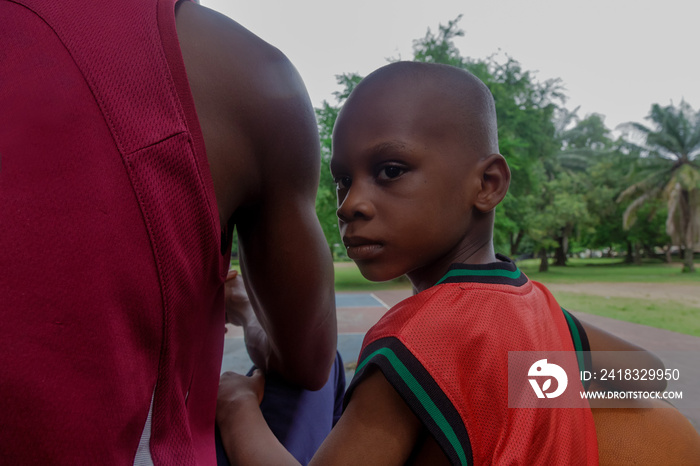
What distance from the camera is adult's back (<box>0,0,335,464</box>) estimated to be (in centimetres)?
46

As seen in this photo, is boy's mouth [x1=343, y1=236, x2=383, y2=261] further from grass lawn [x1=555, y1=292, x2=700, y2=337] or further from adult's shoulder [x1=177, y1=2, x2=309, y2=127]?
grass lawn [x1=555, y1=292, x2=700, y2=337]

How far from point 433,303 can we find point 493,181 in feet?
0.99

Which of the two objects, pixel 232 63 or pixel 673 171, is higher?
pixel 232 63

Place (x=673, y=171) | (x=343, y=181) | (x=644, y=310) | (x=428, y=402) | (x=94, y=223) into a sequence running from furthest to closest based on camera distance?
(x=673, y=171) < (x=644, y=310) < (x=343, y=181) < (x=428, y=402) < (x=94, y=223)

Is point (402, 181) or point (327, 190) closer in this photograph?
point (402, 181)

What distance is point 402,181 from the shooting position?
31.0 inches

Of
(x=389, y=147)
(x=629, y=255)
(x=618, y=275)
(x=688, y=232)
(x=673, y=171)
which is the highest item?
(x=389, y=147)

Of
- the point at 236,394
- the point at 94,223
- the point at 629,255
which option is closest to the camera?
the point at 94,223

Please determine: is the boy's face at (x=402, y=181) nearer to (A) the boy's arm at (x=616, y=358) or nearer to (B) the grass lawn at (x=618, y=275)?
(A) the boy's arm at (x=616, y=358)

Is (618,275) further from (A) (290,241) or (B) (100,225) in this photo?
(B) (100,225)

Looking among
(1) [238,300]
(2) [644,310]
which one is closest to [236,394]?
(1) [238,300]

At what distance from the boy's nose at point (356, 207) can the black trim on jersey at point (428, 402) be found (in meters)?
0.26

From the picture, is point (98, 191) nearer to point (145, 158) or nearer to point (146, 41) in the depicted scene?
point (145, 158)

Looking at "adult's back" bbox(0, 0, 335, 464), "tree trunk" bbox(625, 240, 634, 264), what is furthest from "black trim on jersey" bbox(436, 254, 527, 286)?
"tree trunk" bbox(625, 240, 634, 264)
